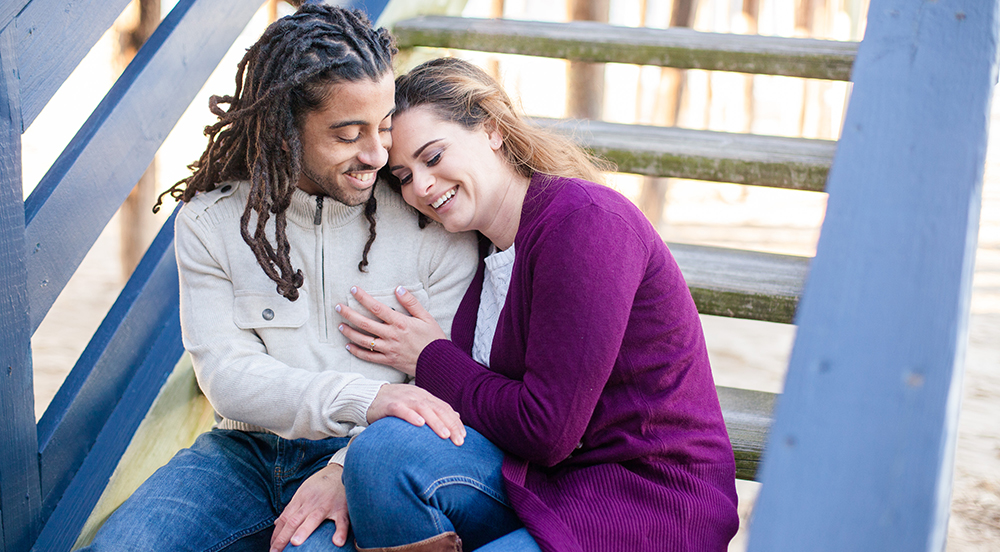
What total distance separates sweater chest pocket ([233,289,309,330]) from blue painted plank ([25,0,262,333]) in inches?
12.6

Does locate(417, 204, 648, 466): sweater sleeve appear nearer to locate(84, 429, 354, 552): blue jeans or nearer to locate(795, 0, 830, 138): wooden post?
locate(84, 429, 354, 552): blue jeans

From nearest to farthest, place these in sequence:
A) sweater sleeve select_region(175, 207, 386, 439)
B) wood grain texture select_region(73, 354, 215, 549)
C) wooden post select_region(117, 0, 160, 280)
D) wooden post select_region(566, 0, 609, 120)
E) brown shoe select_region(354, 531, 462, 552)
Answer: brown shoe select_region(354, 531, 462, 552)
sweater sleeve select_region(175, 207, 386, 439)
wood grain texture select_region(73, 354, 215, 549)
wooden post select_region(566, 0, 609, 120)
wooden post select_region(117, 0, 160, 280)

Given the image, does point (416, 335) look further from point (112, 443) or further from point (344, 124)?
point (112, 443)

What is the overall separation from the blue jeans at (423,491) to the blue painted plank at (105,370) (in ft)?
2.13

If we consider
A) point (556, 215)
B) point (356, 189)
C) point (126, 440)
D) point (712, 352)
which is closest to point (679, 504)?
point (556, 215)

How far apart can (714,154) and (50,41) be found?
150 cm

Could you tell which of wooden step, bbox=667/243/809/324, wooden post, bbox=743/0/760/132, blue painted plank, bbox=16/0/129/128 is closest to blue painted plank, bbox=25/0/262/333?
blue painted plank, bbox=16/0/129/128

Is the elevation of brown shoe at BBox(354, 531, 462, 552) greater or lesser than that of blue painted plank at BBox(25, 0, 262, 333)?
lesser

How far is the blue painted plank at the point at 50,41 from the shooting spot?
139 cm

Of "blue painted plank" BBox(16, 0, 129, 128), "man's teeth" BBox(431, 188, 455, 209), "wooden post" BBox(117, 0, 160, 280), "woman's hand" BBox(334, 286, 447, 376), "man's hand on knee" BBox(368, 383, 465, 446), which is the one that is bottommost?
"wooden post" BBox(117, 0, 160, 280)

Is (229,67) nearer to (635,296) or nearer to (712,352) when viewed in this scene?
(712,352)

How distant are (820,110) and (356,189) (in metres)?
11.6

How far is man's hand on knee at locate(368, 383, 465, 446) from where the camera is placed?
139cm

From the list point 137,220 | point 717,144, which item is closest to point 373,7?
point 717,144
